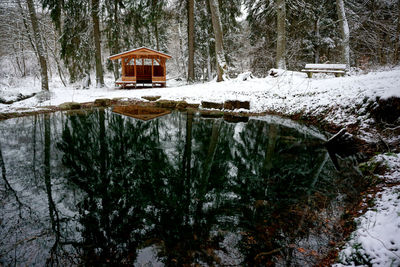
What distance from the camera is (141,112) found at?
432 inches

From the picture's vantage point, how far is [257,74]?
1883 centimetres

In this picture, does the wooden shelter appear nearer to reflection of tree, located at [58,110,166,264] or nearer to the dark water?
reflection of tree, located at [58,110,166,264]

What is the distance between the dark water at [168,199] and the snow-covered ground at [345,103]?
1.63ft

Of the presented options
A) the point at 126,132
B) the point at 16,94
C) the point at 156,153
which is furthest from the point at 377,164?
the point at 16,94

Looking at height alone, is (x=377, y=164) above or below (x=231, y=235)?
above

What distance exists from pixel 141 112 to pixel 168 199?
774cm

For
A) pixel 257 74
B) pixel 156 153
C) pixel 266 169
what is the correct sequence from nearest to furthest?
pixel 266 169 < pixel 156 153 < pixel 257 74

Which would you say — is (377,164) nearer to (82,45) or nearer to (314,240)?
(314,240)

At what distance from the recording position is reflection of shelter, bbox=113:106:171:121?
10172 millimetres

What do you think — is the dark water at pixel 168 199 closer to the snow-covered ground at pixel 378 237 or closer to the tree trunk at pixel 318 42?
the snow-covered ground at pixel 378 237

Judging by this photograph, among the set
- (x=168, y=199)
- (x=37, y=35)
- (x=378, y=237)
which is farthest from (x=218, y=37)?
(x=378, y=237)

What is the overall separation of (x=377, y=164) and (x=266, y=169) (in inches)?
81.2

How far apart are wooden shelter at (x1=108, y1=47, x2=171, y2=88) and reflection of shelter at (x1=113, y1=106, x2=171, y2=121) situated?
5.96 m

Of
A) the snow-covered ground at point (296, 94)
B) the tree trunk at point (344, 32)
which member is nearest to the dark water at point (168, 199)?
the snow-covered ground at point (296, 94)
